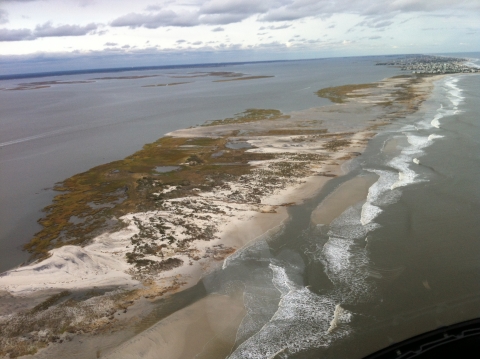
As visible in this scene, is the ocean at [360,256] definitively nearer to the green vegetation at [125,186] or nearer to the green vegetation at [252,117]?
the green vegetation at [125,186]

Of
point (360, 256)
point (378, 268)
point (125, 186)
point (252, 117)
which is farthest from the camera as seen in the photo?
Result: point (252, 117)

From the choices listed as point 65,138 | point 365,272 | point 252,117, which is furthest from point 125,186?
point 252,117

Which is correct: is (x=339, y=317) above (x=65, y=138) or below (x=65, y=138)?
below

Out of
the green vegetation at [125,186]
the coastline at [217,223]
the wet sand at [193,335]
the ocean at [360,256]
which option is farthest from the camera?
the green vegetation at [125,186]

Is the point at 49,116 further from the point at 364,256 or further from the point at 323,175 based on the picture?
the point at 364,256

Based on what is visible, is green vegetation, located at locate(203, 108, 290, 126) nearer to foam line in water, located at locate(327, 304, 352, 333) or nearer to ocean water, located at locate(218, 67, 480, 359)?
ocean water, located at locate(218, 67, 480, 359)

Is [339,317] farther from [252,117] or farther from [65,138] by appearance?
[65,138]

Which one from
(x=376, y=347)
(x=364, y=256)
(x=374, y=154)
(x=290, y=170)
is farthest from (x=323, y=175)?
(x=376, y=347)

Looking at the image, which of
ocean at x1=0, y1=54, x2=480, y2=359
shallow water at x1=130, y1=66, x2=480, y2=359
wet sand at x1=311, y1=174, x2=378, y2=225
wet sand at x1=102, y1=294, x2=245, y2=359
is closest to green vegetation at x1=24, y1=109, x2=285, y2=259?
ocean at x1=0, y1=54, x2=480, y2=359

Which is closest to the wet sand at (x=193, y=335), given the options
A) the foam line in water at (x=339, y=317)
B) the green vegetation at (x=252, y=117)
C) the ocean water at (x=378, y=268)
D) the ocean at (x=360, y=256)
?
the ocean at (x=360, y=256)
